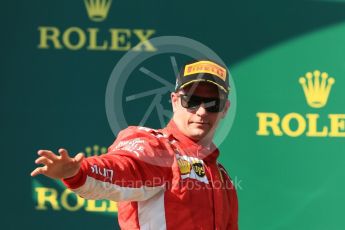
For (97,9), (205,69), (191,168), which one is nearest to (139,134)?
(191,168)

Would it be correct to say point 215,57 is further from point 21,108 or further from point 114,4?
point 21,108

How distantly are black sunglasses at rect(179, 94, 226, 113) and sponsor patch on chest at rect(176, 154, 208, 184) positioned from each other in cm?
20

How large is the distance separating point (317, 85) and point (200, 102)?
1.45 m

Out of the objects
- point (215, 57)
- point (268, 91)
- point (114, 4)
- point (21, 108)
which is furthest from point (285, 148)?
point (21, 108)

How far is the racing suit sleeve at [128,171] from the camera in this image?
2.09 meters

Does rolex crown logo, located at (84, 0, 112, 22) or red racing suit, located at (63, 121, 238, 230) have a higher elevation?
rolex crown logo, located at (84, 0, 112, 22)

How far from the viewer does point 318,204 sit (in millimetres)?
3855

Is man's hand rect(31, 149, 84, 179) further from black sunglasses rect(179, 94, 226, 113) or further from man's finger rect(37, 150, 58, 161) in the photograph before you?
black sunglasses rect(179, 94, 226, 113)

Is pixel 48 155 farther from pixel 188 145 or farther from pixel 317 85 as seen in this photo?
pixel 317 85

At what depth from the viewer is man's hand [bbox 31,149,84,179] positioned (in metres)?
1.91

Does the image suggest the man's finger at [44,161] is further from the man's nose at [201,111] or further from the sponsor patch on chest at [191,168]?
the man's nose at [201,111]

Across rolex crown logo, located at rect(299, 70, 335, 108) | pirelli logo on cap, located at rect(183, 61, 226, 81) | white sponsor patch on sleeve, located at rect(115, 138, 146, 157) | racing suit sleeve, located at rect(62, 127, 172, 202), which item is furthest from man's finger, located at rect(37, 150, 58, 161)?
rolex crown logo, located at rect(299, 70, 335, 108)

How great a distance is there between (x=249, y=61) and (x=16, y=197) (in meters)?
1.49

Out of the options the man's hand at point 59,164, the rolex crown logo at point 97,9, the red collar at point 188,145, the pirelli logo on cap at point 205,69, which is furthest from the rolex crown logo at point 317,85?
the man's hand at point 59,164
